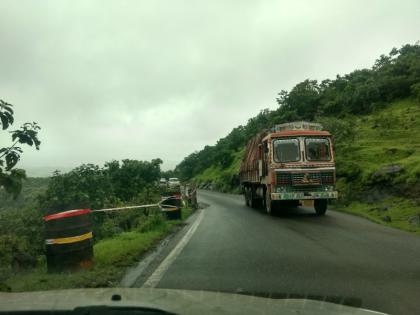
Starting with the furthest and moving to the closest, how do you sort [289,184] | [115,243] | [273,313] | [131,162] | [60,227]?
[131,162] → [289,184] → [115,243] → [60,227] → [273,313]

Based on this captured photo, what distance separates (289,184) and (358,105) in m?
24.3

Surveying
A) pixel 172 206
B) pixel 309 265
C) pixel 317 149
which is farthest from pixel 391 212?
pixel 309 265

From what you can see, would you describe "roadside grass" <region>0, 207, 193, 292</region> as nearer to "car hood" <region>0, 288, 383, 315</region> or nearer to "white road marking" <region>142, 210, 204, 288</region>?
"white road marking" <region>142, 210, 204, 288</region>

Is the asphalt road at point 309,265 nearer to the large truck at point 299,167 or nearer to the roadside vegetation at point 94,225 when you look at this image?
the roadside vegetation at point 94,225

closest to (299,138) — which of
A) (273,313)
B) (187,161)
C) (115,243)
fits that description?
(115,243)

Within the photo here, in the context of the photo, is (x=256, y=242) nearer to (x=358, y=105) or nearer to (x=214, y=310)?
(x=214, y=310)

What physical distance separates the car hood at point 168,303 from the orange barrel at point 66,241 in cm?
478

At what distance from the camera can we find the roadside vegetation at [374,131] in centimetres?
2062

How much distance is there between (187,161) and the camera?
333ft

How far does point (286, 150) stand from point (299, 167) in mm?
786

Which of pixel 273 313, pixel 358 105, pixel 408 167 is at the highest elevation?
pixel 358 105

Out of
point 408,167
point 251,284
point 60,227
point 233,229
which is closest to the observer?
point 251,284

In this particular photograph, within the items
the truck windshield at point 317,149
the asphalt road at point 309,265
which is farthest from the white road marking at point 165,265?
the truck windshield at point 317,149

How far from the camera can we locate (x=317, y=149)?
18.5 m
